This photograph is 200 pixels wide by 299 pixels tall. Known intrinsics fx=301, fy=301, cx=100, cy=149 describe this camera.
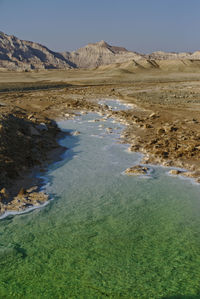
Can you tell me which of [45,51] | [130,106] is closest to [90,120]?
[130,106]

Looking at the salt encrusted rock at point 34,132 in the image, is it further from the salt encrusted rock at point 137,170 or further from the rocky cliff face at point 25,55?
the rocky cliff face at point 25,55

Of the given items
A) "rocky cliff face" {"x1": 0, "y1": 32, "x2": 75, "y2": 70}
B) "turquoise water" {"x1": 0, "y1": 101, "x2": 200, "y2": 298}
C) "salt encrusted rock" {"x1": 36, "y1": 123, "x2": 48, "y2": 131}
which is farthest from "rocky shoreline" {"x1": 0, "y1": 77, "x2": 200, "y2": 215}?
"rocky cliff face" {"x1": 0, "y1": 32, "x2": 75, "y2": 70}

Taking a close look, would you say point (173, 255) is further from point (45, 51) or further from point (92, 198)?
point (45, 51)

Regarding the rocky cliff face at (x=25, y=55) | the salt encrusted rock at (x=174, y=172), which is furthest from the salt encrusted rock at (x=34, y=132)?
the rocky cliff face at (x=25, y=55)

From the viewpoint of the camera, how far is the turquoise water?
5.23 m

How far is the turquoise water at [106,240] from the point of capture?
523 centimetres

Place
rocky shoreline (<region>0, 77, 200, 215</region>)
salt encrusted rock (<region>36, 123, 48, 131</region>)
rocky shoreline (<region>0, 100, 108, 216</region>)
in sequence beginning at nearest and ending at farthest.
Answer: rocky shoreline (<region>0, 100, 108, 216</region>), rocky shoreline (<region>0, 77, 200, 215</region>), salt encrusted rock (<region>36, 123, 48, 131</region>)

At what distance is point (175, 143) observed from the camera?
13719mm

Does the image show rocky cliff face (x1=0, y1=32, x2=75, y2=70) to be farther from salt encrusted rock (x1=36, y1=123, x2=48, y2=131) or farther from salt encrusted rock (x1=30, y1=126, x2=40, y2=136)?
salt encrusted rock (x1=30, y1=126, x2=40, y2=136)

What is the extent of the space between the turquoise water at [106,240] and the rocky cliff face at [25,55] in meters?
122

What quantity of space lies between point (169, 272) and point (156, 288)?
527 millimetres

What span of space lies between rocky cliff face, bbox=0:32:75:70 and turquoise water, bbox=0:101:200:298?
121710mm

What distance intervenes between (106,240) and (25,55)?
171 meters

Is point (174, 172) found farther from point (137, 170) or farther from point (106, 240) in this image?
point (106, 240)
